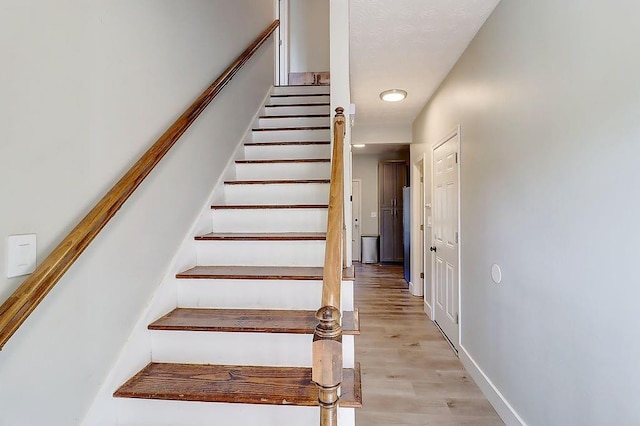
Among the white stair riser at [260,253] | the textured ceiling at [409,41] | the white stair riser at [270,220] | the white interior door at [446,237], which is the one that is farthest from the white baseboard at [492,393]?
the textured ceiling at [409,41]

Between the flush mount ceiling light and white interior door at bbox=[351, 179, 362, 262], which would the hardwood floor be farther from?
white interior door at bbox=[351, 179, 362, 262]

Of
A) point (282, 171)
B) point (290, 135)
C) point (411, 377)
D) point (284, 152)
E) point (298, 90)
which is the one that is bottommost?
point (411, 377)

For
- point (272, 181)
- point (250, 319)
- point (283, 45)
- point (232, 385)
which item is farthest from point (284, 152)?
point (283, 45)

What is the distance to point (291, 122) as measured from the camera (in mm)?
3367

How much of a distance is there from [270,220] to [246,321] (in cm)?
83

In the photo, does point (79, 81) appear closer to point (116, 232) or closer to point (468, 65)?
point (116, 232)

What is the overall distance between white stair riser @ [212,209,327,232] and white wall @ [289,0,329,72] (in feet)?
14.4

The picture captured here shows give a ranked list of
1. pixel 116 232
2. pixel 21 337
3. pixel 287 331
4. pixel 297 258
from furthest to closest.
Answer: pixel 297 258
pixel 287 331
pixel 116 232
pixel 21 337

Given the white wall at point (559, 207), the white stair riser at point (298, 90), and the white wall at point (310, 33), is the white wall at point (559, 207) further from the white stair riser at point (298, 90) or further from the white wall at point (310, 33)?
the white wall at point (310, 33)

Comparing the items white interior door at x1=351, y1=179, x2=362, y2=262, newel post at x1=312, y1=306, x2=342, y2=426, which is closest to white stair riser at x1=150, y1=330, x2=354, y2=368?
newel post at x1=312, y1=306, x2=342, y2=426

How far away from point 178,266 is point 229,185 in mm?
849

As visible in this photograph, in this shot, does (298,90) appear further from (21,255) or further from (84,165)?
(21,255)

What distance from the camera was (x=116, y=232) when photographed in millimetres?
1346

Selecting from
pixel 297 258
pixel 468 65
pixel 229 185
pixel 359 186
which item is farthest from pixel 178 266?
pixel 359 186
